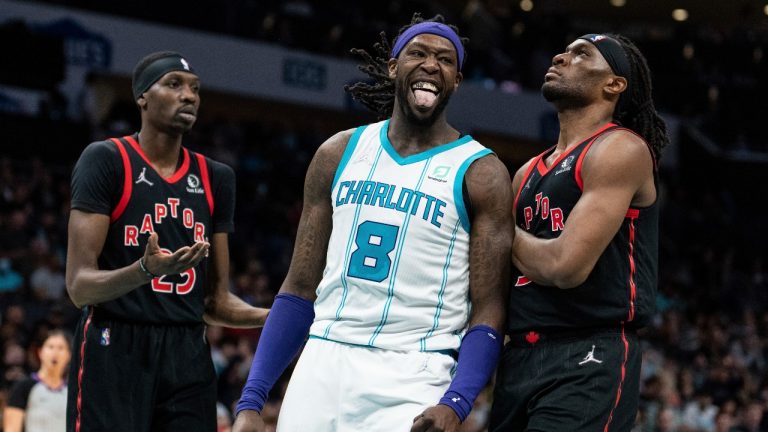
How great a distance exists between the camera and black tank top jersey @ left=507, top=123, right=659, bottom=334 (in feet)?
13.8

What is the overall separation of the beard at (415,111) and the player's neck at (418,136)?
0.08 feet

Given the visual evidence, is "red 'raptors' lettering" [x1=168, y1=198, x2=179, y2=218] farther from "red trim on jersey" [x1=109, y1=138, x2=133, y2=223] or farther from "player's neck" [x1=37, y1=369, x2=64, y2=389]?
"player's neck" [x1=37, y1=369, x2=64, y2=389]

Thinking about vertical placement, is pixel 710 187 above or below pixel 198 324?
below

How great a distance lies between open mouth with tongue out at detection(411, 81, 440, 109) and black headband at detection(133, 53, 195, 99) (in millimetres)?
1592

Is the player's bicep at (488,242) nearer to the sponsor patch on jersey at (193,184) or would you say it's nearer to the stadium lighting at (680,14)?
the sponsor patch on jersey at (193,184)

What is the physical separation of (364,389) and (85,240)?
5.35 feet

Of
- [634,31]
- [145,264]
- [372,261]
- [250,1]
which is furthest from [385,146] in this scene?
[634,31]

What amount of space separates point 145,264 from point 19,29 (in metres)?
11.9

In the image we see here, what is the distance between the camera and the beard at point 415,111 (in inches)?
169

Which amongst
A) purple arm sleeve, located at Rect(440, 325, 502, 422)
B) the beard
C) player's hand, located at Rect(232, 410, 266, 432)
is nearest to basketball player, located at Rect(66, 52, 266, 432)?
player's hand, located at Rect(232, 410, 266, 432)

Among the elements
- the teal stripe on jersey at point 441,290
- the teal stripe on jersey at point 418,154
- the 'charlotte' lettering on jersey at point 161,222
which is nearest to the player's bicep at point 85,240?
the 'charlotte' lettering on jersey at point 161,222

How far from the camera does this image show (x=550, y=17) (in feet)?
80.1

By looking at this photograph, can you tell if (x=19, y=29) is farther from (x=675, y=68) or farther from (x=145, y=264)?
(x=675, y=68)

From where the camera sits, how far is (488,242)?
4.21 metres
